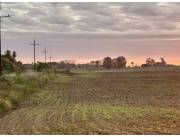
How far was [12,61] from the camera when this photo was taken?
72.9 m

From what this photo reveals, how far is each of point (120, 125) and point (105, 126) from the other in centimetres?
52

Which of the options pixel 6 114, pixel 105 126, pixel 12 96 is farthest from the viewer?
pixel 12 96

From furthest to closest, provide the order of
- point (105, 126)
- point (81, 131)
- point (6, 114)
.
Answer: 1. point (6, 114)
2. point (105, 126)
3. point (81, 131)

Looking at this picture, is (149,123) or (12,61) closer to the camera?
(149,123)

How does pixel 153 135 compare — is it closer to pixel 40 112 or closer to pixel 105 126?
pixel 105 126

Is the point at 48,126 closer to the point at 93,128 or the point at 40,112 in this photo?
the point at 93,128

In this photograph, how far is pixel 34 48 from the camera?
281 feet

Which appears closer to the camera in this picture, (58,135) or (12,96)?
(58,135)

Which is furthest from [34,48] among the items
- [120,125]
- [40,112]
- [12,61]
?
[120,125]

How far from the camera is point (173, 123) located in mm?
16422

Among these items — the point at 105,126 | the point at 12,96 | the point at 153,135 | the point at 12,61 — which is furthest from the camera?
the point at 12,61

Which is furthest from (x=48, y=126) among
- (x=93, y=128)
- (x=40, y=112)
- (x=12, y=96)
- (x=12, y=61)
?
(x=12, y=61)

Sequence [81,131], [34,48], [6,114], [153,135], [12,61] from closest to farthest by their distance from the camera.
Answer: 1. [153,135]
2. [81,131]
3. [6,114]
4. [12,61]
5. [34,48]

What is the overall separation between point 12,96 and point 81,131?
39.1 ft
